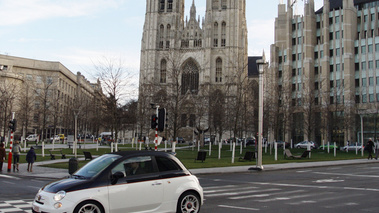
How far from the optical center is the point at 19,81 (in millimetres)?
71000

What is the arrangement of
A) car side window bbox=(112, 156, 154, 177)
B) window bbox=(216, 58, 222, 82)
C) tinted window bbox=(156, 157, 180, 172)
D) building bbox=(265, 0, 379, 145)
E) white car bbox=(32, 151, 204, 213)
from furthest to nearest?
1. window bbox=(216, 58, 222, 82)
2. building bbox=(265, 0, 379, 145)
3. tinted window bbox=(156, 157, 180, 172)
4. car side window bbox=(112, 156, 154, 177)
5. white car bbox=(32, 151, 204, 213)

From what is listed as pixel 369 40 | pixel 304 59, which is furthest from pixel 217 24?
pixel 369 40

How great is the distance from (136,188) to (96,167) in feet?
3.15

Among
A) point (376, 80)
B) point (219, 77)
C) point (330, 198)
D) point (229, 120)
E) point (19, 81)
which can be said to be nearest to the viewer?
point (330, 198)

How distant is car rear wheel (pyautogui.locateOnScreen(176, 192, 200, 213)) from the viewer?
7878 mm

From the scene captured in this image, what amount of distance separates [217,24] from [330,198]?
285ft

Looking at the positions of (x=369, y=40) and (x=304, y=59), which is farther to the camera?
(x=304, y=59)

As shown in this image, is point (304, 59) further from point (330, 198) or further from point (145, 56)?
point (330, 198)

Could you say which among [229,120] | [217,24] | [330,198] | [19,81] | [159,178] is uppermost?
[217,24]

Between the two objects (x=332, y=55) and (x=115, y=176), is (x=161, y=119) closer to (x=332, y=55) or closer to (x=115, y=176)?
(x=115, y=176)

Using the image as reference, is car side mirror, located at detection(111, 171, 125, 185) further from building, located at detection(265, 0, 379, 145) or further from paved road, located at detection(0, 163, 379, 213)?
building, located at detection(265, 0, 379, 145)

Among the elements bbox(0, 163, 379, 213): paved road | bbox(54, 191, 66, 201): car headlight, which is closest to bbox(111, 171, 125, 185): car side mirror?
bbox(54, 191, 66, 201): car headlight

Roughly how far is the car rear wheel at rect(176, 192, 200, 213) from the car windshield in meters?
1.65

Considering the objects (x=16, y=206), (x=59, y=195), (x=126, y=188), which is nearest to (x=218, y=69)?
(x=16, y=206)
